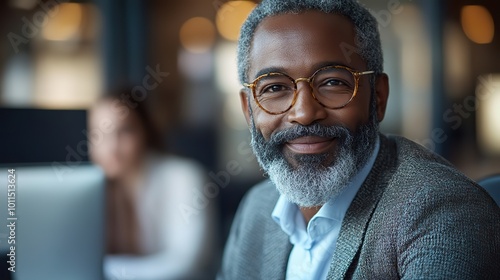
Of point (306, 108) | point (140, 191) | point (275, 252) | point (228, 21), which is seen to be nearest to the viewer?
point (306, 108)

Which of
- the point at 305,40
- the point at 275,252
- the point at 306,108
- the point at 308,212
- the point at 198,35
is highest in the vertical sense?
the point at 198,35

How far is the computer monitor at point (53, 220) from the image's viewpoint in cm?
105

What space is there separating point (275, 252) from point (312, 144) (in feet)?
1.12

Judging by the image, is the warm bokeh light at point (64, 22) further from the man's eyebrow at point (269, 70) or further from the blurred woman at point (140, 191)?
the man's eyebrow at point (269, 70)

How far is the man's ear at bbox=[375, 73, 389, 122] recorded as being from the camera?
4.21ft

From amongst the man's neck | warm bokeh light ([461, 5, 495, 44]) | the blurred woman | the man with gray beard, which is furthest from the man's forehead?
warm bokeh light ([461, 5, 495, 44])

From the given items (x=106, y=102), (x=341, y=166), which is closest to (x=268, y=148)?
(x=341, y=166)

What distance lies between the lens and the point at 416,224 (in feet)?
3.35

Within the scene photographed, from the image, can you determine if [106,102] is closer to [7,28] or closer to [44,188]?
[7,28]

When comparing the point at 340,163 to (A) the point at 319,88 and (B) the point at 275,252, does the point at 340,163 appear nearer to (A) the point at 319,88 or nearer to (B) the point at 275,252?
(A) the point at 319,88

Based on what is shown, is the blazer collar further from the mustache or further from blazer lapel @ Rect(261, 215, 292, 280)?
the mustache

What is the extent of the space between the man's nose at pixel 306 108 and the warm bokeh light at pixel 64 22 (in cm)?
242

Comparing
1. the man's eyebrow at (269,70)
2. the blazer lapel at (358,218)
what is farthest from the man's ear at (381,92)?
the man's eyebrow at (269,70)

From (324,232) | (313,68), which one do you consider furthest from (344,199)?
(313,68)
